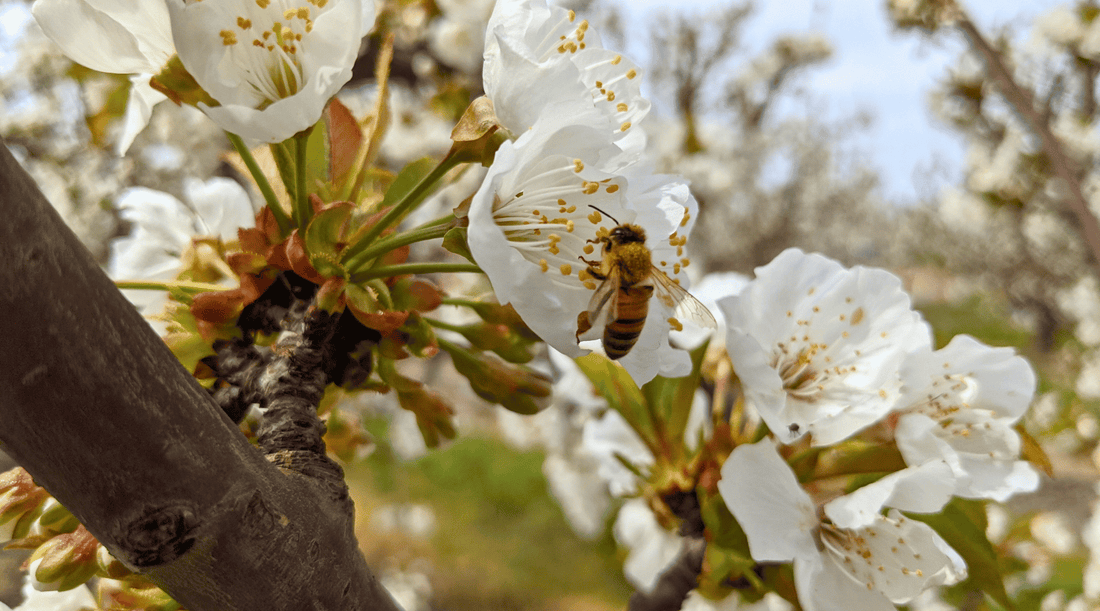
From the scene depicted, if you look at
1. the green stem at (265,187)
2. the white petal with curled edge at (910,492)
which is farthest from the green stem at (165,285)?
the white petal with curled edge at (910,492)

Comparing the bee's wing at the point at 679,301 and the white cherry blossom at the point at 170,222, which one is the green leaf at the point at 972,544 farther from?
the white cherry blossom at the point at 170,222

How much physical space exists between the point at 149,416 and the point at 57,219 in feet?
0.32

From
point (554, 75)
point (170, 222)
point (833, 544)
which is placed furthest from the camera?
point (170, 222)

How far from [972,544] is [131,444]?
744 mm

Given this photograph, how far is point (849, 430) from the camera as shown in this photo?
589 mm

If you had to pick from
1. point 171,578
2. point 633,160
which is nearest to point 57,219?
point 171,578

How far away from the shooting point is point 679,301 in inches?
23.4

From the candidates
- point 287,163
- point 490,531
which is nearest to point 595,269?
point 287,163

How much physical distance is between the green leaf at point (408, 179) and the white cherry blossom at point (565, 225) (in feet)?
0.30

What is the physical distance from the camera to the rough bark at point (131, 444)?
10.9 inches

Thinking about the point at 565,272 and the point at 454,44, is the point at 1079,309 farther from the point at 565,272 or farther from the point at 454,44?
the point at 565,272

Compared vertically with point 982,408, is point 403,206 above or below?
above

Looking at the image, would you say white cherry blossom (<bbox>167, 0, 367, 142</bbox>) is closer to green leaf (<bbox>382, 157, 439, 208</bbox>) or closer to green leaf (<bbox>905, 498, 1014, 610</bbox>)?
green leaf (<bbox>382, 157, 439, 208</bbox>)

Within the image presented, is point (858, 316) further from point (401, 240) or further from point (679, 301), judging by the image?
point (401, 240)
